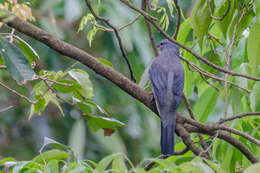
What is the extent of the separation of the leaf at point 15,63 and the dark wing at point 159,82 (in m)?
1.40

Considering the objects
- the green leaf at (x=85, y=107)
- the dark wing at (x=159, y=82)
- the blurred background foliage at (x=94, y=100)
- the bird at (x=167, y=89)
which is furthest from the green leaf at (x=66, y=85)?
the blurred background foliage at (x=94, y=100)

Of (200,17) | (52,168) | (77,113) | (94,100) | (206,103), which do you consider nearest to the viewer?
(52,168)

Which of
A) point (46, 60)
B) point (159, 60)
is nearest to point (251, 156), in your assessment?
point (159, 60)

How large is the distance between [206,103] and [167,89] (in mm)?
558

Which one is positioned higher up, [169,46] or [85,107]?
[169,46]

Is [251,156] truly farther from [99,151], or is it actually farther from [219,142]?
[99,151]

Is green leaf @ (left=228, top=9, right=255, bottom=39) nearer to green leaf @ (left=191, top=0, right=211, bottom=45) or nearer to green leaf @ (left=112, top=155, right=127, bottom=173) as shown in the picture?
green leaf @ (left=191, top=0, right=211, bottom=45)

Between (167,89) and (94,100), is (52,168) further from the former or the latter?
(94,100)

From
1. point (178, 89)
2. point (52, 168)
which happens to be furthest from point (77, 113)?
point (52, 168)

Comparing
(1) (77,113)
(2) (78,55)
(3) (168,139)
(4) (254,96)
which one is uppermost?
(2) (78,55)

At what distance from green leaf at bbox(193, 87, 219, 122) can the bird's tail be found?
0.78 feet

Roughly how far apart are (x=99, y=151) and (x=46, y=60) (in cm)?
235

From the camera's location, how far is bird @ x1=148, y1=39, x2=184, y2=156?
130 inches

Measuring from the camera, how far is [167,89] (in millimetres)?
3773
